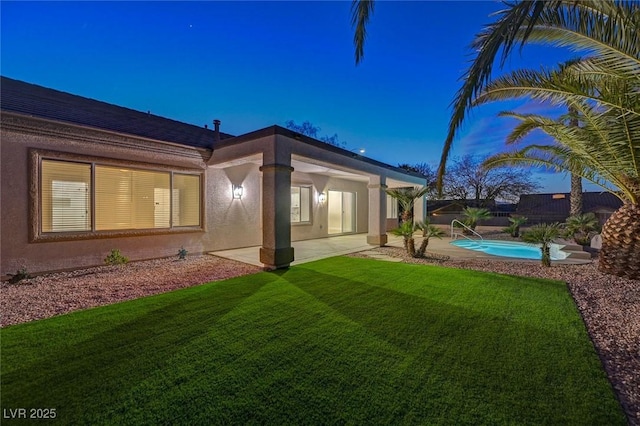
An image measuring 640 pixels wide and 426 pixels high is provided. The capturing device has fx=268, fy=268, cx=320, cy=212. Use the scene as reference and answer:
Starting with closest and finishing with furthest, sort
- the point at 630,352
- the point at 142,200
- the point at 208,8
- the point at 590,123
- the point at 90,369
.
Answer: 1. the point at 90,369
2. the point at 630,352
3. the point at 590,123
4. the point at 142,200
5. the point at 208,8

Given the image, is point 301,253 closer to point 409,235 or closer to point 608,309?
point 409,235

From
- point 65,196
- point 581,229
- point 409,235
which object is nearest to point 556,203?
point 581,229

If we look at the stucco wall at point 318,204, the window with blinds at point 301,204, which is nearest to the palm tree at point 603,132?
the stucco wall at point 318,204

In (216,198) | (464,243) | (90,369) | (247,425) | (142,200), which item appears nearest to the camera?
(247,425)

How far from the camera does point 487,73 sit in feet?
8.77

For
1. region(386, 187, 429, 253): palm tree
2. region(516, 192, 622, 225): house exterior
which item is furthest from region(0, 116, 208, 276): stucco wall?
region(516, 192, 622, 225): house exterior

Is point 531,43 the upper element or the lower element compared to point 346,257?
upper

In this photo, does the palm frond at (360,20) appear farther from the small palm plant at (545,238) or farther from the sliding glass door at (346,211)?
the sliding glass door at (346,211)

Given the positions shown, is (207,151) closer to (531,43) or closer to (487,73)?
(487,73)

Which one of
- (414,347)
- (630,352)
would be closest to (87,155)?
(414,347)

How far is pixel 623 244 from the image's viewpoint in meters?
5.98

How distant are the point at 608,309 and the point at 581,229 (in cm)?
813

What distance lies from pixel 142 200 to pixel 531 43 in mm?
10289

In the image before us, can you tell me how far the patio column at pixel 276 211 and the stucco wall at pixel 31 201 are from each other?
11.5 feet
